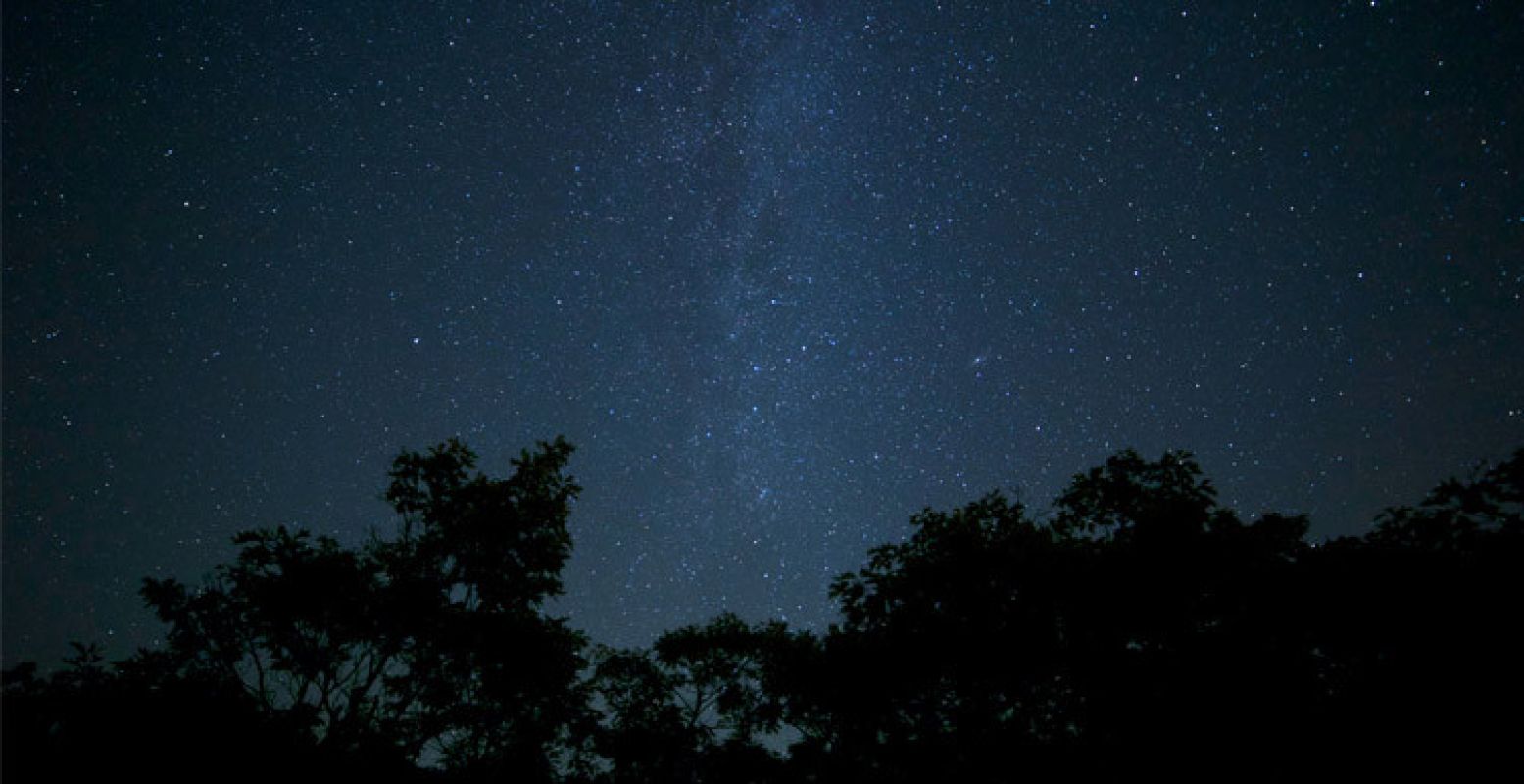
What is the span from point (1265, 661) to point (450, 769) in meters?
17.2

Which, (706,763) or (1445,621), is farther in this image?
(706,763)

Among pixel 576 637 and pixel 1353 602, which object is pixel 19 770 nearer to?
pixel 576 637

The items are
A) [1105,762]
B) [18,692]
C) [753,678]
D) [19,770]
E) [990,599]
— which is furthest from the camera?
[753,678]

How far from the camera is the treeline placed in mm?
6965

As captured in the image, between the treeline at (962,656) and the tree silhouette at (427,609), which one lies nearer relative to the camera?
the treeline at (962,656)

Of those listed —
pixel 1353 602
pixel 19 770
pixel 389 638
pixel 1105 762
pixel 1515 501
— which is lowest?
pixel 1105 762

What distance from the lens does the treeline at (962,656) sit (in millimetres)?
6965

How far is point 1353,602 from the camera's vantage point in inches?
330

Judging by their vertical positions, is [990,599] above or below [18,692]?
above

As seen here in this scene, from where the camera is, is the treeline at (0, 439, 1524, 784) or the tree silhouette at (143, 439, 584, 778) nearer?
the treeline at (0, 439, 1524, 784)

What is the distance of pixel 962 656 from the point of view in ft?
40.6

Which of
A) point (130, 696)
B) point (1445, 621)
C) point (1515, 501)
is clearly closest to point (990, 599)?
point (1445, 621)

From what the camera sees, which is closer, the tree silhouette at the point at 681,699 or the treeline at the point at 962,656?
the treeline at the point at 962,656

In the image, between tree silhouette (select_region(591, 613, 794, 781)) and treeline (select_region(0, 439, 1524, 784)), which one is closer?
treeline (select_region(0, 439, 1524, 784))
